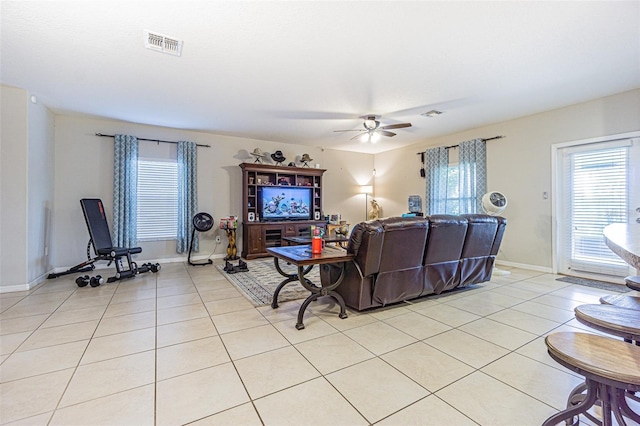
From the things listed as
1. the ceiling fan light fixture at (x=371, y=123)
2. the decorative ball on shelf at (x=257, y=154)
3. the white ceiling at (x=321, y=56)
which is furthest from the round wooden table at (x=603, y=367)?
the decorative ball on shelf at (x=257, y=154)

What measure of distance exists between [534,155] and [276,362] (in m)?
5.28

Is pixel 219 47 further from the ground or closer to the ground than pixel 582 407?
further from the ground

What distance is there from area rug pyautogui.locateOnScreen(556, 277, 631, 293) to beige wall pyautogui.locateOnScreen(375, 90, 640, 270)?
19.0 inches

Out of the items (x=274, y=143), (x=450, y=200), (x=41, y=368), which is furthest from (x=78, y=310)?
(x=450, y=200)

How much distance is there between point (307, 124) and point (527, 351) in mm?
4556

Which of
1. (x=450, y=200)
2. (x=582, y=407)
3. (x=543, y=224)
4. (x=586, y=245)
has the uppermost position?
(x=450, y=200)

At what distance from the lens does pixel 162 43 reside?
104 inches

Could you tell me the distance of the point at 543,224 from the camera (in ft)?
15.1

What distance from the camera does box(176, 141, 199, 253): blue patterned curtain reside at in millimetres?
5469

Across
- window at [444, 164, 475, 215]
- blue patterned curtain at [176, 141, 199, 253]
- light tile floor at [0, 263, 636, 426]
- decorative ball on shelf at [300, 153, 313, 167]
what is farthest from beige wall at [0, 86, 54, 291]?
window at [444, 164, 475, 215]

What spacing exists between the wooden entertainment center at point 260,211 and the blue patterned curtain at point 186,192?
1004 millimetres

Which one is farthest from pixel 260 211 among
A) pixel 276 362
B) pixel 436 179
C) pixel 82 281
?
pixel 276 362

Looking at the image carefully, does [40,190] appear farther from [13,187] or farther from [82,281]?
[82,281]

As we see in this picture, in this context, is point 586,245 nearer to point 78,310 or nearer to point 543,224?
point 543,224
